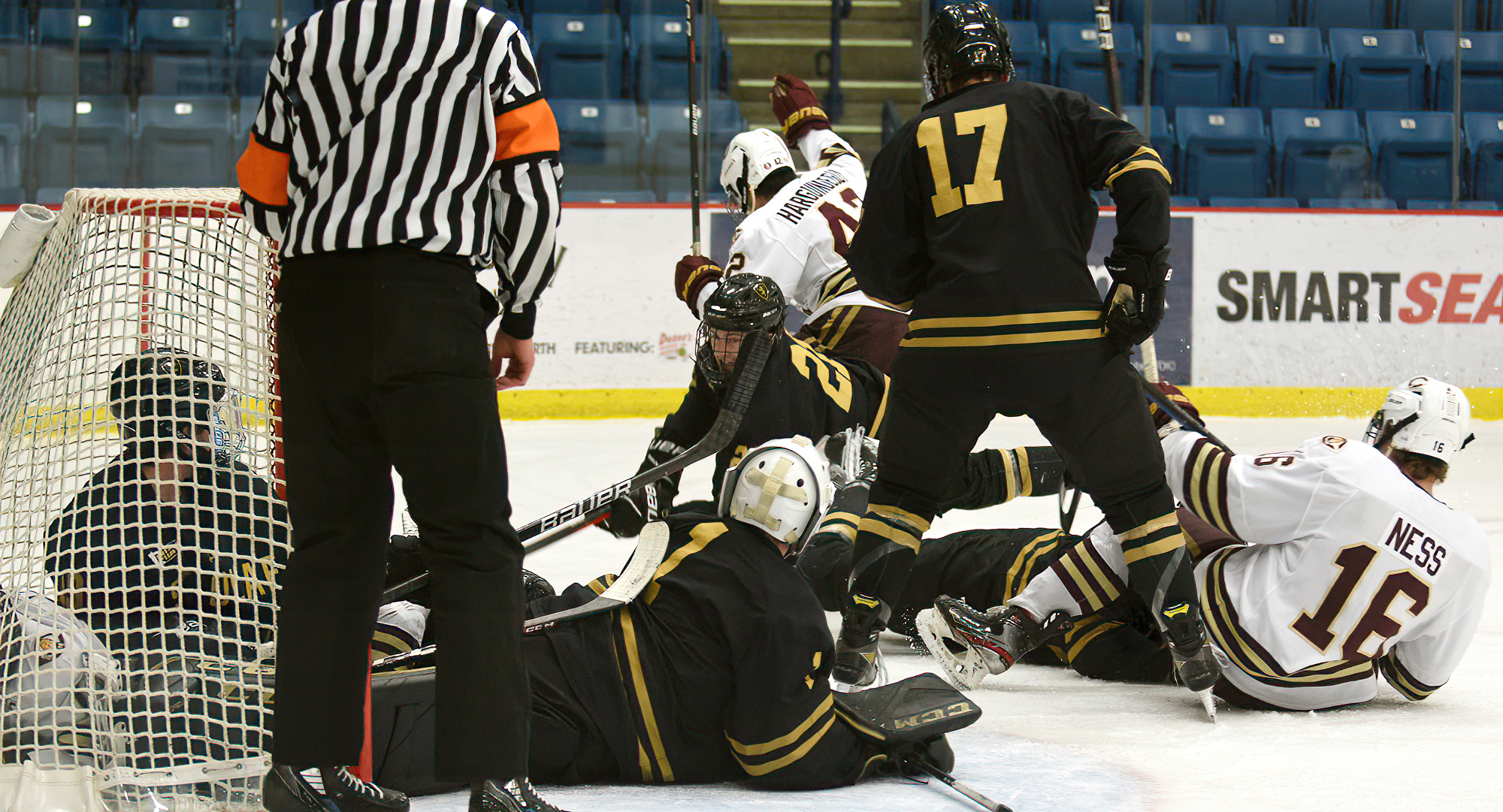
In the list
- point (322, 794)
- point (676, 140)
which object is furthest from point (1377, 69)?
point (322, 794)

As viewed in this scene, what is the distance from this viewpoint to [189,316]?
2006 millimetres

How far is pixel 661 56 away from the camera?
7.38 meters

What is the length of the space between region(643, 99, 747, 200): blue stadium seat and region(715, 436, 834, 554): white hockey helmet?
16.2 feet

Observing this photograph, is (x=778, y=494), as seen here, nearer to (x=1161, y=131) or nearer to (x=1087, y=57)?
(x=1161, y=131)

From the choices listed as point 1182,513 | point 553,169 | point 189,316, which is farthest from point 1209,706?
point 189,316

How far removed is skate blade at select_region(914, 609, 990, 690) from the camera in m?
2.73

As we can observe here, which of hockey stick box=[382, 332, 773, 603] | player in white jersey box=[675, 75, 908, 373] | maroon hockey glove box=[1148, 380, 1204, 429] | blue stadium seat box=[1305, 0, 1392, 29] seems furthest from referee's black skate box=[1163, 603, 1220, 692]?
blue stadium seat box=[1305, 0, 1392, 29]

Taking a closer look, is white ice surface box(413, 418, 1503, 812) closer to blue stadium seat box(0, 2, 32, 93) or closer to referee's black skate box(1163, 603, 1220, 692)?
referee's black skate box(1163, 603, 1220, 692)

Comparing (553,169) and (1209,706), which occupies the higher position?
(553,169)

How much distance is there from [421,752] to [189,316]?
693 mm

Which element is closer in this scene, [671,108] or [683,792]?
[683,792]

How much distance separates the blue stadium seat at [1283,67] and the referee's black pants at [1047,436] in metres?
6.31

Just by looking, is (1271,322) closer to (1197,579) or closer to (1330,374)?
(1330,374)

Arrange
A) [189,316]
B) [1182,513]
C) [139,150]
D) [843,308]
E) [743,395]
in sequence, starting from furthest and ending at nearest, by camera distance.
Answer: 1. [139,150]
2. [843,308]
3. [743,395]
4. [1182,513]
5. [189,316]
